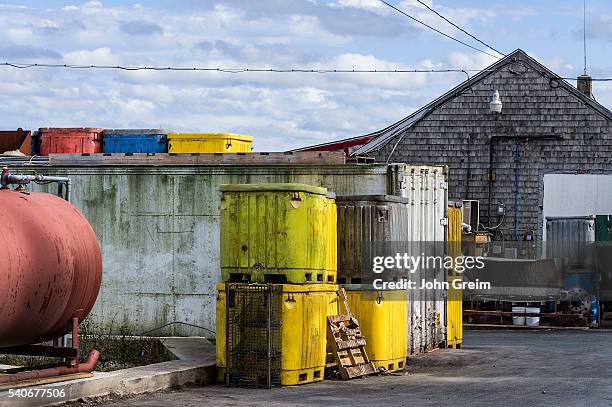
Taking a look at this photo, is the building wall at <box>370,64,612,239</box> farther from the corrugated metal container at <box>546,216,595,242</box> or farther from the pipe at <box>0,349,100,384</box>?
the pipe at <box>0,349,100,384</box>

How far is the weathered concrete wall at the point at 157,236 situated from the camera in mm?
19750

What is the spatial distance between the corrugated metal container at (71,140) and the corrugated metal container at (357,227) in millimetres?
9616

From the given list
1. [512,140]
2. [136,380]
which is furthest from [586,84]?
[136,380]

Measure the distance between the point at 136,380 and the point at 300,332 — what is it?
83.3 inches

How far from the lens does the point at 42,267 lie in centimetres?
1279

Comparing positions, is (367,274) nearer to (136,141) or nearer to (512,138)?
(136,141)

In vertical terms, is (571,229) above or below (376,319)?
above

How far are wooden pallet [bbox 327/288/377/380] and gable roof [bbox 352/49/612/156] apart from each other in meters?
21.2

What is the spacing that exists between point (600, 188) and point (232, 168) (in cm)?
1931

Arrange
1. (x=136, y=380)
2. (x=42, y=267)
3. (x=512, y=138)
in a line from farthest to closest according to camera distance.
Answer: (x=512, y=138), (x=136, y=380), (x=42, y=267)

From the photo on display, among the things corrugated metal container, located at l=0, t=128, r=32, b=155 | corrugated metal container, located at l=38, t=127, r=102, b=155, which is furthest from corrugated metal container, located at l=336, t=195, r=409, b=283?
corrugated metal container, located at l=0, t=128, r=32, b=155

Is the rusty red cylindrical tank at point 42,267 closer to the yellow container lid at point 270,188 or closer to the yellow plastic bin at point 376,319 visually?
the yellow container lid at point 270,188

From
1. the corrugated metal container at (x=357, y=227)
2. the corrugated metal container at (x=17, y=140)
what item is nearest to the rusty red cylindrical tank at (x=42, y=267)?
the corrugated metal container at (x=357, y=227)

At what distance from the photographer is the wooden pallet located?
15477 mm
